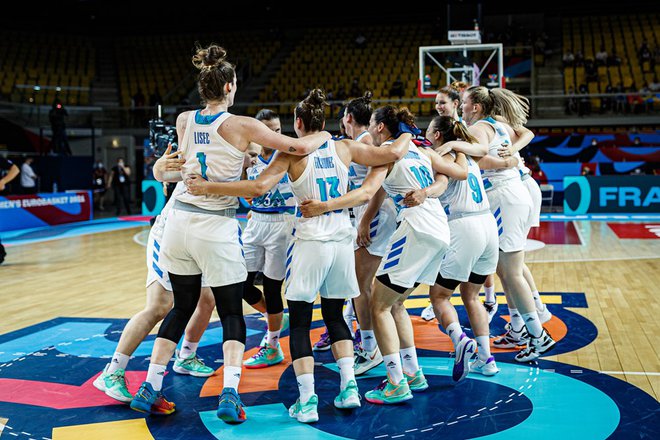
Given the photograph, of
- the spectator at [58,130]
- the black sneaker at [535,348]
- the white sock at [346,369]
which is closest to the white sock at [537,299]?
the black sneaker at [535,348]

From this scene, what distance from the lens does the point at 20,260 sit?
10.3 m

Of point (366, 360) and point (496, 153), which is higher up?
point (496, 153)

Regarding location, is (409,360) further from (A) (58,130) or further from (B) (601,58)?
(B) (601,58)

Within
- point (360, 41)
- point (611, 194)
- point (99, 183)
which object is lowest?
point (611, 194)

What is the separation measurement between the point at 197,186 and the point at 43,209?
12915 mm

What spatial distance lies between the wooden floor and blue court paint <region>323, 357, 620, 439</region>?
0.37m

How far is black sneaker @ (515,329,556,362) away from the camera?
16.0 feet

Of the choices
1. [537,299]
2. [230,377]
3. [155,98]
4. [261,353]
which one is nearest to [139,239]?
[261,353]

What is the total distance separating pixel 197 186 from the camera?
12.3ft

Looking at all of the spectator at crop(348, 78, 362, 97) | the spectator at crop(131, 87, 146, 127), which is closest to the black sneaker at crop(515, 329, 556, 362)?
the spectator at crop(348, 78, 362, 97)

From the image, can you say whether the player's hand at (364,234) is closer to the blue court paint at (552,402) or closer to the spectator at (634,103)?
the blue court paint at (552,402)

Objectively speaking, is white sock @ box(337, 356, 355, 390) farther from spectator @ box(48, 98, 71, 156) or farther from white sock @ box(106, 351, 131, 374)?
spectator @ box(48, 98, 71, 156)

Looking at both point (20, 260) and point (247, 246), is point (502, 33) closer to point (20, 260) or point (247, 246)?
point (20, 260)

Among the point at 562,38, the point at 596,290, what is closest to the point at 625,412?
the point at 596,290
